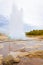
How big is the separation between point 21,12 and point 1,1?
0.89 meters

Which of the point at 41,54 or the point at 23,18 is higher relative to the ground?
the point at 23,18

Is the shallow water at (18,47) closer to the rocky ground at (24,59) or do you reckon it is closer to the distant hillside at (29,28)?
A: the rocky ground at (24,59)

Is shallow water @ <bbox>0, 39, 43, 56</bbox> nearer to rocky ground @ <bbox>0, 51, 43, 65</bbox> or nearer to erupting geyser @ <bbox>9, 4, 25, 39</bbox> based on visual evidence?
rocky ground @ <bbox>0, 51, 43, 65</bbox>

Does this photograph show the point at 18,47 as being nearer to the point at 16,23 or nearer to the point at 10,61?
the point at 10,61

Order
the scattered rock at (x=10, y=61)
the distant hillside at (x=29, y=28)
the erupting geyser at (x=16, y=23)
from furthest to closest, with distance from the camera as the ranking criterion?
the distant hillside at (x=29, y=28) < the erupting geyser at (x=16, y=23) < the scattered rock at (x=10, y=61)

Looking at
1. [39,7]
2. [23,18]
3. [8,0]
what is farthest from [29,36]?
[8,0]

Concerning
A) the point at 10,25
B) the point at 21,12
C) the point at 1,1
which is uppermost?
the point at 1,1

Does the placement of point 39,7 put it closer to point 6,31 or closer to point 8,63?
point 6,31

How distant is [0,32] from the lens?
600 cm

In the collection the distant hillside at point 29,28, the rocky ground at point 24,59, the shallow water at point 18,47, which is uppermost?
the distant hillside at point 29,28

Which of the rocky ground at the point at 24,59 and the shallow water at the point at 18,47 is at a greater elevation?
the shallow water at the point at 18,47

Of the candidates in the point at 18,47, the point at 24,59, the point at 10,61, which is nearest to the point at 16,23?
the point at 18,47

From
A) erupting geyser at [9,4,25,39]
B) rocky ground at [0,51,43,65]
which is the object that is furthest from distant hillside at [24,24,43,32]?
rocky ground at [0,51,43,65]

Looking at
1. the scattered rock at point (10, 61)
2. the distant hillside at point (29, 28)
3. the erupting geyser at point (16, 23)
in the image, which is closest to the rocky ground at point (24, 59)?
the scattered rock at point (10, 61)
